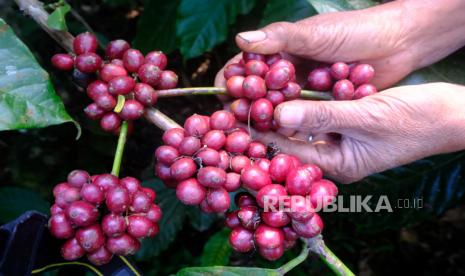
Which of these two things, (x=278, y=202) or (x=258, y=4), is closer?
(x=278, y=202)

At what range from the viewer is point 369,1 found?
1.77m

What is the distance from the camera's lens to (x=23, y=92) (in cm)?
112

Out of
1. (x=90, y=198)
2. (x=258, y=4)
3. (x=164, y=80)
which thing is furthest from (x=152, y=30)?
(x=90, y=198)

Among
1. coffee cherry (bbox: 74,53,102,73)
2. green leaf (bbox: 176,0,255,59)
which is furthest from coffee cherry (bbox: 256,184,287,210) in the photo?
green leaf (bbox: 176,0,255,59)

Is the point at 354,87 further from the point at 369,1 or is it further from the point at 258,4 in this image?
the point at 258,4

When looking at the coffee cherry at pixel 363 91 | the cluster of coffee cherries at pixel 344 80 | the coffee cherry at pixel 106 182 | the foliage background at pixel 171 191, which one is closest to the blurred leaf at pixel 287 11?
the foliage background at pixel 171 191

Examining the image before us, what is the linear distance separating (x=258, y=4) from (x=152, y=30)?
1.79 feet

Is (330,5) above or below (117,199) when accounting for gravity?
above

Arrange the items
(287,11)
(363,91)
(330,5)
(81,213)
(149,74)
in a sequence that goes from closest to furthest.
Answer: (81,213) → (149,74) → (363,91) → (330,5) → (287,11)

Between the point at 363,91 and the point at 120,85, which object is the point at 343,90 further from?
the point at 120,85

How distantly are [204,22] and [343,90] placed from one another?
2.89 ft

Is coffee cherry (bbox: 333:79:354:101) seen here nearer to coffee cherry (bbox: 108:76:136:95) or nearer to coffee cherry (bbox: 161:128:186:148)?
coffee cherry (bbox: 161:128:186:148)

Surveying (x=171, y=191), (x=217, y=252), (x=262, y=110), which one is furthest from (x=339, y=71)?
(x=171, y=191)

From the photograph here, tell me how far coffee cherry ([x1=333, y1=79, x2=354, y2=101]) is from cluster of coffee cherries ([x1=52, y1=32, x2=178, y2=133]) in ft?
1.64
